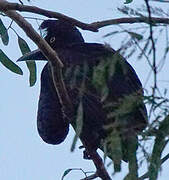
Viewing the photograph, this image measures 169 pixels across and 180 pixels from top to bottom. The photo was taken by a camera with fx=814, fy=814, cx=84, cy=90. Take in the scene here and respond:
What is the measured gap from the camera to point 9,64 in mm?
3143

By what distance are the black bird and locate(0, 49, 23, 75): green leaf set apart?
3.7 inches

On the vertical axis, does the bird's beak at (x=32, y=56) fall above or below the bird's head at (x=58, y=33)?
below

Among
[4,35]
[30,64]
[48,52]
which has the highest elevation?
[48,52]

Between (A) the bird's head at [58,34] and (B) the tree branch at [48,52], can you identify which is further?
(A) the bird's head at [58,34]

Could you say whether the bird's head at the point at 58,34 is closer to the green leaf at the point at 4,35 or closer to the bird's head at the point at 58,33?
the bird's head at the point at 58,33

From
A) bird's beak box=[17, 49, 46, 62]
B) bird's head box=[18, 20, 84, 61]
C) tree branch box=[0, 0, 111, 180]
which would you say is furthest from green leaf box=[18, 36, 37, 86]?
tree branch box=[0, 0, 111, 180]

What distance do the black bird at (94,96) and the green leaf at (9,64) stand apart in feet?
0.31

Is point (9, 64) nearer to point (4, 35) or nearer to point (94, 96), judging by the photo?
point (4, 35)

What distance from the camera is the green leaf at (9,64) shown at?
3.10 m

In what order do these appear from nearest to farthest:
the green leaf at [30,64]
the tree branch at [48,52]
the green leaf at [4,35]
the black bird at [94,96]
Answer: the black bird at [94,96] → the tree branch at [48,52] → the green leaf at [4,35] → the green leaf at [30,64]

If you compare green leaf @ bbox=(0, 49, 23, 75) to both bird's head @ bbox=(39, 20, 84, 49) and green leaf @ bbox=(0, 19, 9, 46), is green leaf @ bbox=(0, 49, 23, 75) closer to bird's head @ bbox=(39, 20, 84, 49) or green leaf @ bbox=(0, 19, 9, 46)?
green leaf @ bbox=(0, 19, 9, 46)

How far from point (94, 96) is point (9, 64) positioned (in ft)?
2.98

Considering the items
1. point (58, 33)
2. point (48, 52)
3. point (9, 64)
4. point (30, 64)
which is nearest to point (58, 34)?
point (58, 33)

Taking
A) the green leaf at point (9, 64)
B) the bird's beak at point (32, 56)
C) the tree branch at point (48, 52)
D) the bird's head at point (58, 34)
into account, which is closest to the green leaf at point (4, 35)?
the green leaf at point (9, 64)
